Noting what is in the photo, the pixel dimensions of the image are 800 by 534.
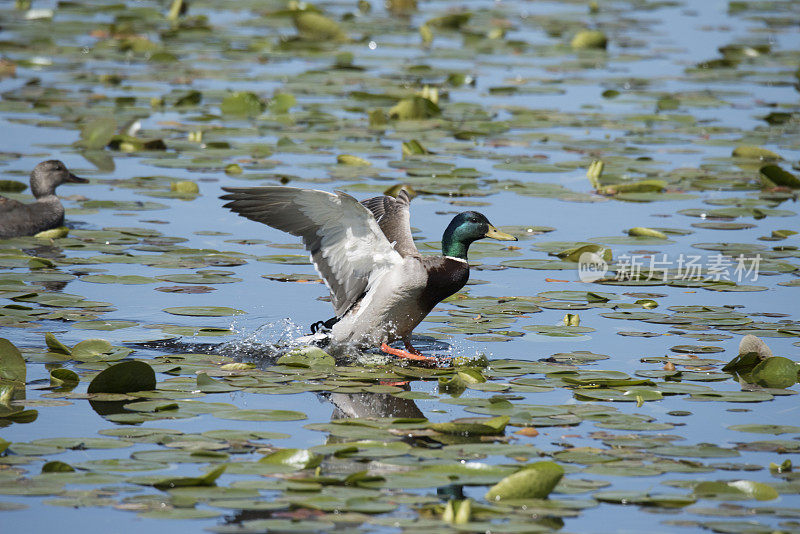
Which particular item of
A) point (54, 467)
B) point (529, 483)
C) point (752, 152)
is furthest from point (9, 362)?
point (752, 152)

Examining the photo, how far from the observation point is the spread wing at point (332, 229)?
720 cm

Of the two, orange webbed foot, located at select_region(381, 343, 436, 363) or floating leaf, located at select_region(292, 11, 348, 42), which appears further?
floating leaf, located at select_region(292, 11, 348, 42)

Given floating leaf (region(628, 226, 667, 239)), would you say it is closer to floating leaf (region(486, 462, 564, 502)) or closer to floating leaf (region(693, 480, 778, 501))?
floating leaf (region(693, 480, 778, 501))

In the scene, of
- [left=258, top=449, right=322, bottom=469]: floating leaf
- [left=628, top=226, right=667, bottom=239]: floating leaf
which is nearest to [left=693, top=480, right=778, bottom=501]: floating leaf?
[left=258, top=449, right=322, bottom=469]: floating leaf

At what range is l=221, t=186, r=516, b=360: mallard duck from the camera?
24.0 ft

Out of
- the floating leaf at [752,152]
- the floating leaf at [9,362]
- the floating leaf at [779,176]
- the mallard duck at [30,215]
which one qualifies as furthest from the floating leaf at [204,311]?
the floating leaf at [752,152]

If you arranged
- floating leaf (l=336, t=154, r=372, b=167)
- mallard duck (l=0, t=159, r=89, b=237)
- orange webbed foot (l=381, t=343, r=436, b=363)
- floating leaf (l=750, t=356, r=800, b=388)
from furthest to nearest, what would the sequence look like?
floating leaf (l=336, t=154, r=372, b=167) → mallard duck (l=0, t=159, r=89, b=237) → orange webbed foot (l=381, t=343, r=436, b=363) → floating leaf (l=750, t=356, r=800, b=388)

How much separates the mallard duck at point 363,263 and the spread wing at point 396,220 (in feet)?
0.89

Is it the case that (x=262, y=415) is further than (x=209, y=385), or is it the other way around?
(x=209, y=385)

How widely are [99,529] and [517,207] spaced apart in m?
6.75

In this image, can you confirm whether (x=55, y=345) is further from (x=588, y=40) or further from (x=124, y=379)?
(x=588, y=40)

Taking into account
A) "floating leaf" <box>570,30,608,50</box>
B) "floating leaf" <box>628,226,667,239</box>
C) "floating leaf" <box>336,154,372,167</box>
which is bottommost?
"floating leaf" <box>628,226,667,239</box>

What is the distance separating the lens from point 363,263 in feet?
25.1

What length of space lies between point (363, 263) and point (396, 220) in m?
0.78
